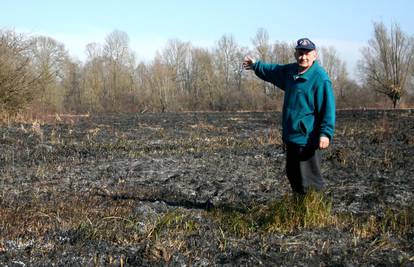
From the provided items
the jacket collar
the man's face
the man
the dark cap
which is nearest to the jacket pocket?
the man

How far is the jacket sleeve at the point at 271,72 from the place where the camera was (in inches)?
206

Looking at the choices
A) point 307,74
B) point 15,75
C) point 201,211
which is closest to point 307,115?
point 307,74

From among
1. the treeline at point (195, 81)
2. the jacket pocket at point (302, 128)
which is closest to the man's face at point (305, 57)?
the jacket pocket at point (302, 128)

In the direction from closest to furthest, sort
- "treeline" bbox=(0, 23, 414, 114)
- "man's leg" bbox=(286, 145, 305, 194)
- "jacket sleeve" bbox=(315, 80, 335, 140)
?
"jacket sleeve" bbox=(315, 80, 335, 140) → "man's leg" bbox=(286, 145, 305, 194) → "treeline" bbox=(0, 23, 414, 114)

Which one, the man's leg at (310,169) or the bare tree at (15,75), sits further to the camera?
the bare tree at (15,75)

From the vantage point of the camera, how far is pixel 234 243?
4.14 m

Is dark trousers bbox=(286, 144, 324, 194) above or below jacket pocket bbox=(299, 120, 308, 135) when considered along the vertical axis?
below

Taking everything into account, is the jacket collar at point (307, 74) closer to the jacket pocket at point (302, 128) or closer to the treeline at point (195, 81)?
the jacket pocket at point (302, 128)

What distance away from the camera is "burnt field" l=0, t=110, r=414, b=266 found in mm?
3832

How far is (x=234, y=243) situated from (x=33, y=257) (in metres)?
1.64

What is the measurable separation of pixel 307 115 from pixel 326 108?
0.66ft

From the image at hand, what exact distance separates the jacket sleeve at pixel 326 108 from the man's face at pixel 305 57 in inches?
10.2

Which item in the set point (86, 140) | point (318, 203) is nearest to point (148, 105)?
point (86, 140)

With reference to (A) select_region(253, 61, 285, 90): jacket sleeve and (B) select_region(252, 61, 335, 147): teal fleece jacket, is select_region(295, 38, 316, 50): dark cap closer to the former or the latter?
(B) select_region(252, 61, 335, 147): teal fleece jacket
